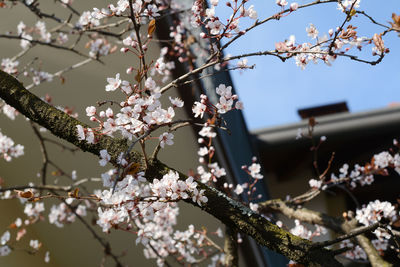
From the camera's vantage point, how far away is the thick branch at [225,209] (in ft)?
4.60

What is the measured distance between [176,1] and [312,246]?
2359 millimetres

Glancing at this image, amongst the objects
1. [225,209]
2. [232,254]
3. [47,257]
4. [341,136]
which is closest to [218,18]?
[225,209]

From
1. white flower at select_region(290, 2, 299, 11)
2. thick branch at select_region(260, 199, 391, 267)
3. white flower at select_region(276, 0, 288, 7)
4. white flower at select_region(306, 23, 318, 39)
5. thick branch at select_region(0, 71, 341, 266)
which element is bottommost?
thick branch at select_region(260, 199, 391, 267)

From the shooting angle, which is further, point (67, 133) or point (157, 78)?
point (157, 78)

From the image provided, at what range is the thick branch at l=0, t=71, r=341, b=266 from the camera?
4.60 feet

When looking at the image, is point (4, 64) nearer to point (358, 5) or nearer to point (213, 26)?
point (213, 26)

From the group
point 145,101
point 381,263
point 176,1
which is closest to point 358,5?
point 145,101

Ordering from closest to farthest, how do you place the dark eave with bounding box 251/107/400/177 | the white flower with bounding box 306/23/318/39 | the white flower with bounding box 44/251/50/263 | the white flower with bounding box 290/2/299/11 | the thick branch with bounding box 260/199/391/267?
the white flower with bounding box 290/2/299/11, the white flower with bounding box 306/23/318/39, the thick branch with bounding box 260/199/391/267, the dark eave with bounding box 251/107/400/177, the white flower with bounding box 44/251/50/263

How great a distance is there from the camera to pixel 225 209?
1.45 m

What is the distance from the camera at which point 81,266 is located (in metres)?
4.51

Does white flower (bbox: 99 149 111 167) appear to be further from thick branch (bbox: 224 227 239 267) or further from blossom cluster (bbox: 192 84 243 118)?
thick branch (bbox: 224 227 239 267)

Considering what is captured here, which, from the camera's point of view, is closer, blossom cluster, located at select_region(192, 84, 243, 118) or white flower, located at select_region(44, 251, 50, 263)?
blossom cluster, located at select_region(192, 84, 243, 118)

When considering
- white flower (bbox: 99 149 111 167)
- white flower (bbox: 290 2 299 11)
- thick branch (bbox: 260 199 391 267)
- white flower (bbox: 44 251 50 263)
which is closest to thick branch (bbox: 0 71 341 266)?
white flower (bbox: 99 149 111 167)

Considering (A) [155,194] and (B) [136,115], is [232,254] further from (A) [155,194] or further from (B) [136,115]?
(B) [136,115]
